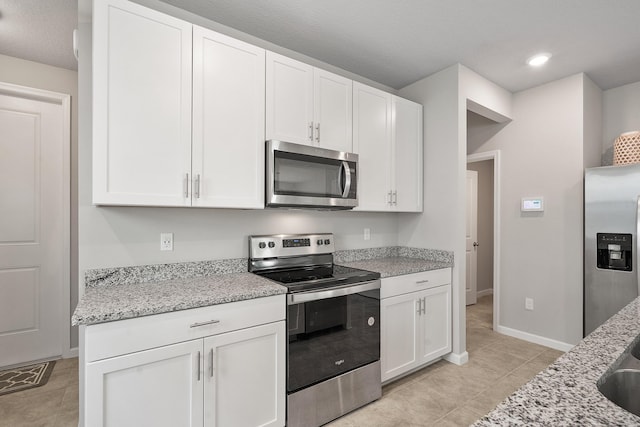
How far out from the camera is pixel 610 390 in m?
0.86

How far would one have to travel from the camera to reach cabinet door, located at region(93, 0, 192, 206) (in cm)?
163

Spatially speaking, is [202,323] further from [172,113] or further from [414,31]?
[414,31]

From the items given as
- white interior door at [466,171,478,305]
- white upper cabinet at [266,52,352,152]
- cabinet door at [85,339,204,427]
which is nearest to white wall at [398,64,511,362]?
white upper cabinet at [266,52,352,152]

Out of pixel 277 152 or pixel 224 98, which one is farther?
pixel 277 152

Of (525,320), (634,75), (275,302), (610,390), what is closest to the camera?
(610,390)

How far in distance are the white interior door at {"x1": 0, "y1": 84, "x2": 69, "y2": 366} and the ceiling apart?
20.9 inches

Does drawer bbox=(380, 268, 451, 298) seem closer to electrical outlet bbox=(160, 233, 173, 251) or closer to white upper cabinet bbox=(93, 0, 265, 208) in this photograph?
white upper cabinet bbox=(93, 0, 265, 208)

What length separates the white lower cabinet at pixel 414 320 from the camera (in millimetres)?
2395

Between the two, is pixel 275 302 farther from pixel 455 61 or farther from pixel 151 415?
pixel 455 61

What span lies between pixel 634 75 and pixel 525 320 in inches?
104

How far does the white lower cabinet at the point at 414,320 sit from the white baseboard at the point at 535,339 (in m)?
1.17

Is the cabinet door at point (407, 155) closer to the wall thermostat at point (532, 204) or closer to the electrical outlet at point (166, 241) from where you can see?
the wall thermostat at point (532, 204)

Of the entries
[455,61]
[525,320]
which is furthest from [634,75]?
[525,320]

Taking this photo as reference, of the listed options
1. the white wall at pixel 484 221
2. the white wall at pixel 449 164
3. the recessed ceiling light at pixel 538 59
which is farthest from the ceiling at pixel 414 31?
the white wall at pixel 484 221
